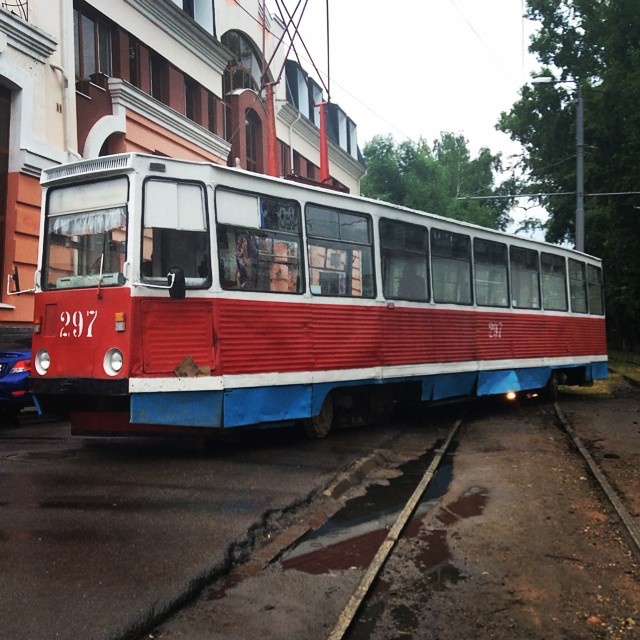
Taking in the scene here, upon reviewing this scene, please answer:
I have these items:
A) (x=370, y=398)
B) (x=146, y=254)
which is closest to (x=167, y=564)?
(x=146, y=254)

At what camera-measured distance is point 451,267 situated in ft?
38.7

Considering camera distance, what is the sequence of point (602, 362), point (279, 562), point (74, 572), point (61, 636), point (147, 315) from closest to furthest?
point (61, 636)
point (74, 572)
point (279, 562)
point (147, 315)
point (602, 362)

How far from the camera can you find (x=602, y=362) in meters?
17.3

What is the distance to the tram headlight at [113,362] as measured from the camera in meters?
7.31

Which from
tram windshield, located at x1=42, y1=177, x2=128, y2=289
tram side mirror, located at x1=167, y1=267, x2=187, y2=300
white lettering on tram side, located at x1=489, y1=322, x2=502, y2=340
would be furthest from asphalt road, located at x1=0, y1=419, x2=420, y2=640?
white lettering on tram side, located at x1=489, y1=322, x2=502, y2=340

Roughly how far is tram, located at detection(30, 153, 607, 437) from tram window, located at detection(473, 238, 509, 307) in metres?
1.62

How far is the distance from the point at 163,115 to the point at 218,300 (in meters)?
12.9

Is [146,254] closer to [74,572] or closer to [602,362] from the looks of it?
[74,572]

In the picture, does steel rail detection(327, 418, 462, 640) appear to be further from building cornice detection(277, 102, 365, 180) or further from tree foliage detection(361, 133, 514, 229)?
tree foliage detection(361, 133, 514, 229)

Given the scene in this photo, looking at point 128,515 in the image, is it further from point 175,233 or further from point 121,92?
point 121,92

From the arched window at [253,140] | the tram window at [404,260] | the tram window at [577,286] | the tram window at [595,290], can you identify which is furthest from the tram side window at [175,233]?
the arched window at [253,140]

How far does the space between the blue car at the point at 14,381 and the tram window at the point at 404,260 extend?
5.07m

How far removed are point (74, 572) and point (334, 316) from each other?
5355 mm

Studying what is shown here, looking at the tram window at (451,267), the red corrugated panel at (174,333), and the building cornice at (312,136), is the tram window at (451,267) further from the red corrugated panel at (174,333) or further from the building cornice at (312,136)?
the building cornice at (312,136)
